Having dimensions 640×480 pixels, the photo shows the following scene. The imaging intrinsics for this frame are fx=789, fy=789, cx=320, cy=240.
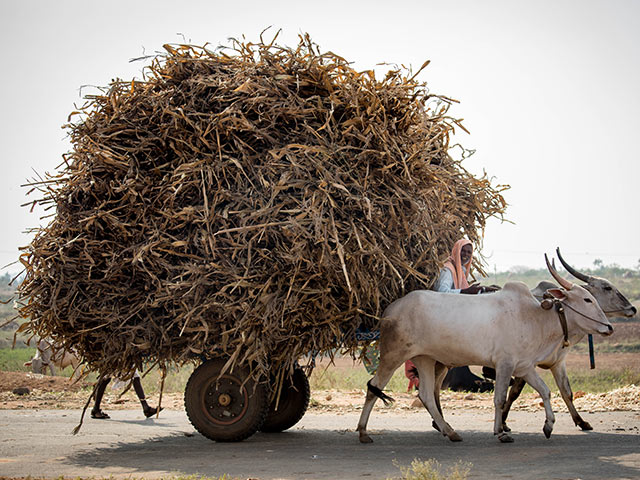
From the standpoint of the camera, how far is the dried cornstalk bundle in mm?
7445

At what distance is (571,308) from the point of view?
7.89m

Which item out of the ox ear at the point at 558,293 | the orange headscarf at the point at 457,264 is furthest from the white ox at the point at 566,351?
the orange headscarf at the point at 457,264

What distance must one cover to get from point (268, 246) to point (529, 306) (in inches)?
106

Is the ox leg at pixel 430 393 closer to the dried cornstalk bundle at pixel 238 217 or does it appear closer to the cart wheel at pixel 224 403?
the dried cornstalk bundle at pixel 238 217

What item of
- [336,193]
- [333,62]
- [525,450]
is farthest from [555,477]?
[333,62]

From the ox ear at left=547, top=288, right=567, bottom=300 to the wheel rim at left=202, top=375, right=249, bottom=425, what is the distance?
10.8ft

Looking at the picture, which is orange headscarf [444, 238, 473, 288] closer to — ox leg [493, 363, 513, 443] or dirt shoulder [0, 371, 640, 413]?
ox leg [493, 363, 513, 443]

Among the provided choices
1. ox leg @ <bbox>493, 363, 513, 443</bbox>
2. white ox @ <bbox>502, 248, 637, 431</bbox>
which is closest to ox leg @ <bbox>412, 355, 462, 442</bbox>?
ox leg @ <bbox>493, 363, 513, 443</bbox>

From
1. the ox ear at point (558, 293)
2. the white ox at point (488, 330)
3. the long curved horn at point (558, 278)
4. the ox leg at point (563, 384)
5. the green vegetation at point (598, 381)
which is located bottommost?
the green vegetation at point (598, 381)

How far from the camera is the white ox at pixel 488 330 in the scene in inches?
304

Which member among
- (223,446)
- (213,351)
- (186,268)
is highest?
(186,268)

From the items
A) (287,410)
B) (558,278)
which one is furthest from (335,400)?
→ (558,278)

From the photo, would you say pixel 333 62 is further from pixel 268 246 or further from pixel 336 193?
pixel 268 246

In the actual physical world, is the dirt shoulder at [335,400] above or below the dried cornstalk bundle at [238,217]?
below
